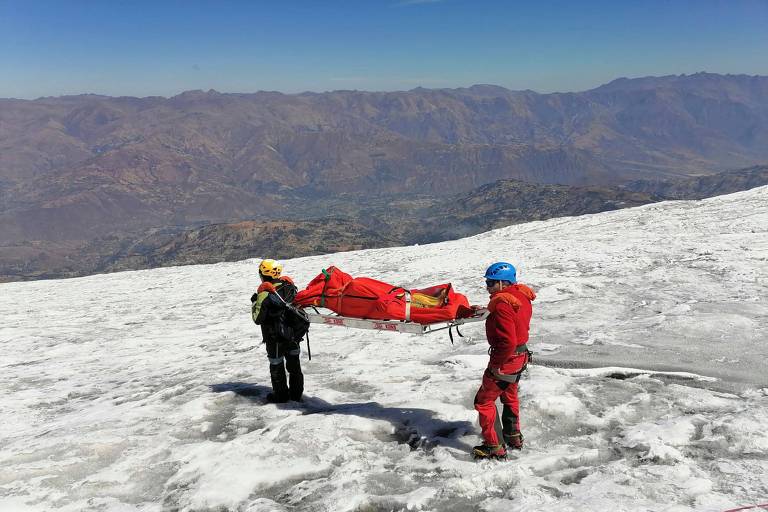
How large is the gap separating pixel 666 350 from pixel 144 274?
99.6 ft

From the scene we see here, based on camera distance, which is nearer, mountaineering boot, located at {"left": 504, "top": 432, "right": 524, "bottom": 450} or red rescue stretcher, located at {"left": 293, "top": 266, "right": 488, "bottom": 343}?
mountaineering boot, located at {"left": 504, "top": 432, "right": 524, "bottom": 450}

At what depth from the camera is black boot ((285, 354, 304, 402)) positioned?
9.37 metres

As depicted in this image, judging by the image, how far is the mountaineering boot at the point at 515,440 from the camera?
7.03m

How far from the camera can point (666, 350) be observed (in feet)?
35.1

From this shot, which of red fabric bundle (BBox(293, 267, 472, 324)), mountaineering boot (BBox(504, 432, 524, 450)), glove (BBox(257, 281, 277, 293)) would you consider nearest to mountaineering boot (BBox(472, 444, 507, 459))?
mountaineering boot (BBox(504, 432, 524, 450))

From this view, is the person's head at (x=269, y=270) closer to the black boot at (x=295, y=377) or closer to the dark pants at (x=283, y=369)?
the dark pants at (x=283, y=369)

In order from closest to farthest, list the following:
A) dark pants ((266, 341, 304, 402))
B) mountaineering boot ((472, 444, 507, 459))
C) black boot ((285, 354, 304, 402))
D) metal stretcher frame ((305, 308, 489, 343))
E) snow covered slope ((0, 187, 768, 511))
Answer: snow covered slope ((0, 187, 768, 511)) < mountaineering boot ((472, 444, 507, 459)) < metal stretcher frame ((305, 308, 489, 343)) < dark pants ((266, 341, 304, 402)) < black boot ((285, 354, 304, 402))

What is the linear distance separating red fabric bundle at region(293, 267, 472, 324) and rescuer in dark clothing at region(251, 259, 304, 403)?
1.11 ft

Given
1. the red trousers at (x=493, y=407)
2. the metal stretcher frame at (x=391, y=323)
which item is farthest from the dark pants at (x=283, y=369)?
the red trousers at (x=493, y=407)

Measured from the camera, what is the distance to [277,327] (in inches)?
355

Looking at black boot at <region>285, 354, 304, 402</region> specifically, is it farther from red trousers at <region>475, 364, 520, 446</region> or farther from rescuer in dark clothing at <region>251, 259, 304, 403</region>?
red trousers at <region>475, 364, 520, 446</region>

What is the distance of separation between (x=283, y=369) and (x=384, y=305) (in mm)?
2581

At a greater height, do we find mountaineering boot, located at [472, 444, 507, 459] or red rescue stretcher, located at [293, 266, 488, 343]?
red rescue stretcher, located at [293, 266, 488, 343]

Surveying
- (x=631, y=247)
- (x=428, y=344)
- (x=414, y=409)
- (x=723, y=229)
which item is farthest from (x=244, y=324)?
(x=723, y=229)
